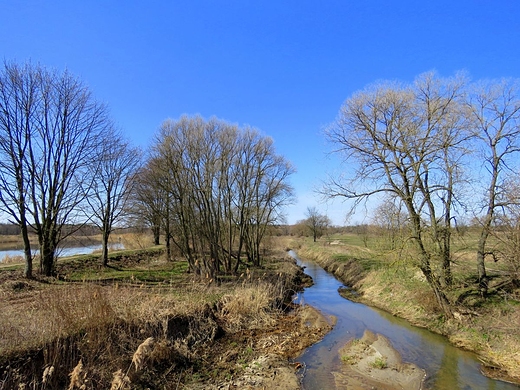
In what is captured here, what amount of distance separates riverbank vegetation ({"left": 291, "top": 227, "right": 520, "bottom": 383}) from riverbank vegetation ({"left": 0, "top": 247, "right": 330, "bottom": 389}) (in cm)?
451

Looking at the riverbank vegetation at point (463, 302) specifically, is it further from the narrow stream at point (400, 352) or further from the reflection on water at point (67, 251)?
the reflection on water at point (67, 251)

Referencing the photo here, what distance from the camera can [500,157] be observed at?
44.4 feet

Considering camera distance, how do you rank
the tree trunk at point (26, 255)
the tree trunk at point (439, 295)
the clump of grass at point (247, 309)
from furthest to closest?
the tree trunk at point (26, 255)
the tree trunk at point (439, 295)
the clump of grass at point (247, 309)

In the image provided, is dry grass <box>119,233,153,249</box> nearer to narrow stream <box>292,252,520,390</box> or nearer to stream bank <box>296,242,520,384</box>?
stream bank <box>296,242,520,384</box>

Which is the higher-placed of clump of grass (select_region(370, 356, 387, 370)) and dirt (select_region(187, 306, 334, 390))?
dirt (select_region(187, 306, 334, 390))

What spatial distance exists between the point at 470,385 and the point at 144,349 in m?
8.39

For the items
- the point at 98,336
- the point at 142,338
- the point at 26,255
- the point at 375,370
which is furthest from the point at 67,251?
the point at 375,370

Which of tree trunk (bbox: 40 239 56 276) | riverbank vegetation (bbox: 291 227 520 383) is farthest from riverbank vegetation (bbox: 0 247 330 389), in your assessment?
riverbank vegetation (bbox: 291 227 520 383)

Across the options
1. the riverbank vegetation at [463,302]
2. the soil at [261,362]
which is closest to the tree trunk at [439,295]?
the riverbank vegetation at [463,302]

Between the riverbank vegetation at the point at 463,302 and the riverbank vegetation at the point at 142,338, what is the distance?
451cm

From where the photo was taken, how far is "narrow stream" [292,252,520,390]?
8320mm

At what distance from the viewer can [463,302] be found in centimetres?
1353

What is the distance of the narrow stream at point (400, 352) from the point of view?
8320 mm

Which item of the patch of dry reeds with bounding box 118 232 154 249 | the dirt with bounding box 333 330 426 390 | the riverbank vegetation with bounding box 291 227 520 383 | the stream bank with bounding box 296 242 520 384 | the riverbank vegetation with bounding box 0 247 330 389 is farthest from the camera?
the patch of dry reeds with bounding box 118 232 154 249
